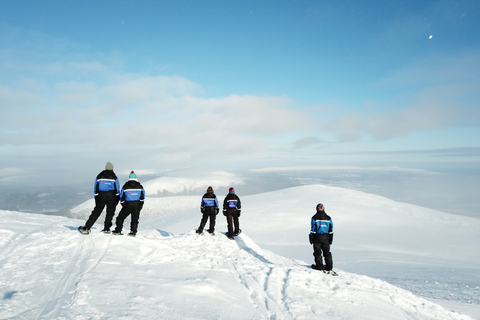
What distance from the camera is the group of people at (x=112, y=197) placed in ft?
25.9

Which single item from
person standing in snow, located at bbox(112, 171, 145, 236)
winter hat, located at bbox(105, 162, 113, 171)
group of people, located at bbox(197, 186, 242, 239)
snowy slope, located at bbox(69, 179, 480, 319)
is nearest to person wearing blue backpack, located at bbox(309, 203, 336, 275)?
snowy slope, located at bbox(69, 179, 480, 319)

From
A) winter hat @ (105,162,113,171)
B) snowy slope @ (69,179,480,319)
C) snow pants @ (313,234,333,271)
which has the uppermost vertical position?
winter hat @ (105,162,113,171)

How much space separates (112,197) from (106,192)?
0.81ft

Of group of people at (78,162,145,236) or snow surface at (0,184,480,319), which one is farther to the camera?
group of people at (78,162,145,236)

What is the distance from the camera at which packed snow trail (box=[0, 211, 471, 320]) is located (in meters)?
3.89

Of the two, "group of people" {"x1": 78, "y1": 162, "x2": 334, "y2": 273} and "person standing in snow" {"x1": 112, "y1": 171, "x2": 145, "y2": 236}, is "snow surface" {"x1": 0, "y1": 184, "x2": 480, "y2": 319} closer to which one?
"group of people" {"x1": 78, "y1": 162, "x2": 334, "y2": 273}

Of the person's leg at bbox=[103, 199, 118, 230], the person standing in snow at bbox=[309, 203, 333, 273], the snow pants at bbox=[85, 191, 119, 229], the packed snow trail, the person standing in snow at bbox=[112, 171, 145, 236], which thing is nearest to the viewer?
the packed snow trail

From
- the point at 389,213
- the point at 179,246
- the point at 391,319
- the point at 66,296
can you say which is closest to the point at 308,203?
the point at 389,213

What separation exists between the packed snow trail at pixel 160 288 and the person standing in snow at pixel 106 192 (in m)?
0.74

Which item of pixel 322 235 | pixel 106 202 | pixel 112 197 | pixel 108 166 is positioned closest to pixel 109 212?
Result: pixel 106 202

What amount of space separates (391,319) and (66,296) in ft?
19.0

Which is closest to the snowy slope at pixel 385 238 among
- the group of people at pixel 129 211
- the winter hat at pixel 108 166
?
the group of people at pixel 129 211

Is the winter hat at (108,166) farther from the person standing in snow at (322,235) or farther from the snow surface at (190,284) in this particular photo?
the person standing in snow at (322,235)

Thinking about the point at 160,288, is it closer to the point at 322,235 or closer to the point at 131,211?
the point at 131,211
